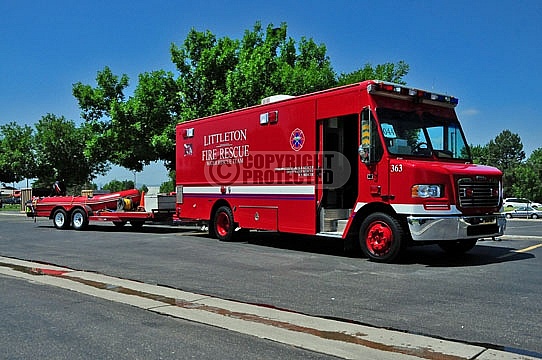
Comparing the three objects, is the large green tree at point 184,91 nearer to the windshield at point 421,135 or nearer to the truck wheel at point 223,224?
the truck wheel at point 223,224

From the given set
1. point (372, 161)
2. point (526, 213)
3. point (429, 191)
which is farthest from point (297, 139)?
point (526, 213)

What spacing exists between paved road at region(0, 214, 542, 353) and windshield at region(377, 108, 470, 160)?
2174mm

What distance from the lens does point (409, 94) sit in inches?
419

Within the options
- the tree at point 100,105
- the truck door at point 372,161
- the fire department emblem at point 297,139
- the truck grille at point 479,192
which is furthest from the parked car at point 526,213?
the truck door at point 372,161

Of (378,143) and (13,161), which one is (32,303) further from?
(13,161)

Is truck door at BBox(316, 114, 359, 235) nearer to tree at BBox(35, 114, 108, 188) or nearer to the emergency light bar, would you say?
the emergency light bar

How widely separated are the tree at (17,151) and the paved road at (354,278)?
4037 cm

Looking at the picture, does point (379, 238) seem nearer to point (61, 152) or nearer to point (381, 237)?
point (381, 237)

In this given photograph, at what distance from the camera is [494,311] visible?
635 cm

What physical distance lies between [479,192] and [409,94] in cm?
236

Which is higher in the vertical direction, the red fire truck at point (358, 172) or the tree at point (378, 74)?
the tree at point (378, 74)

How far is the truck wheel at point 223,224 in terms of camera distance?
14.3 metres

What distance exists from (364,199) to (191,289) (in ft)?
13.6

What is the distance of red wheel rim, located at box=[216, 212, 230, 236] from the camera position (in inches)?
576
